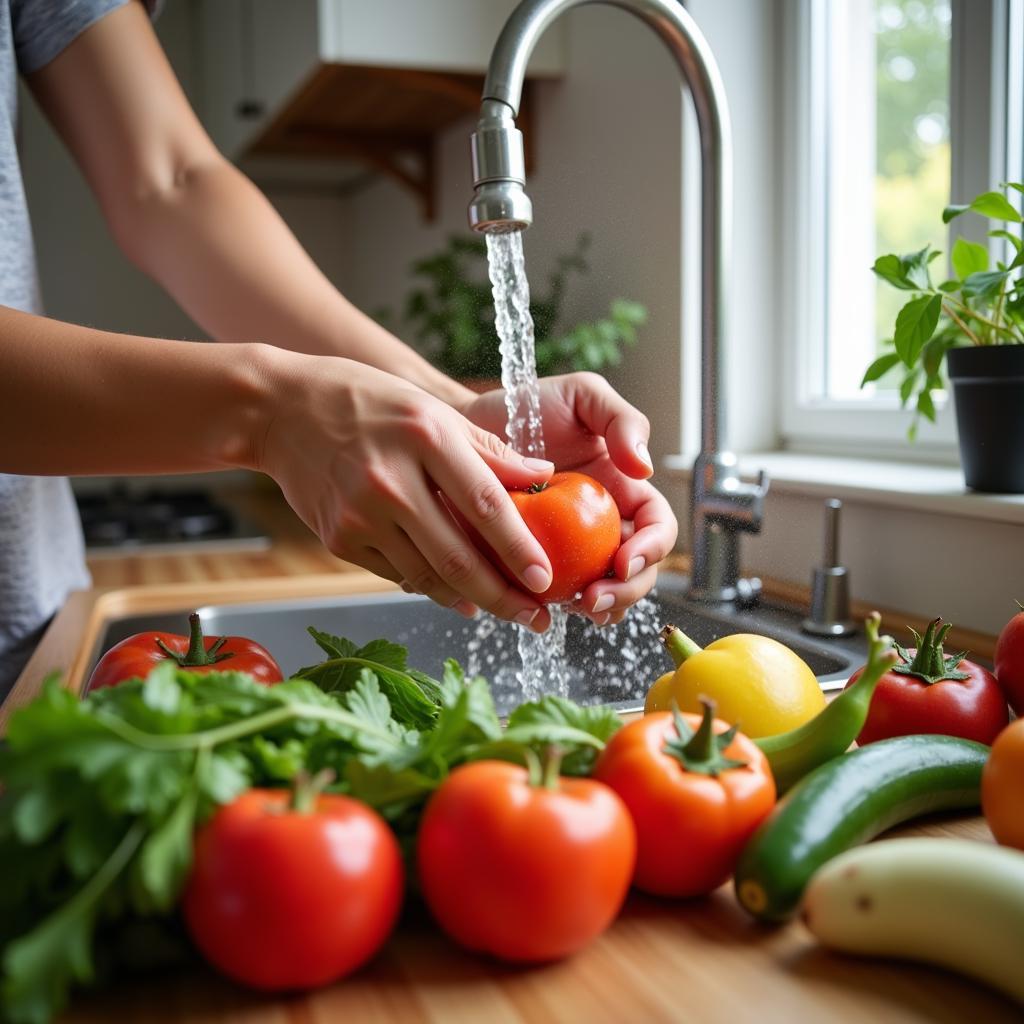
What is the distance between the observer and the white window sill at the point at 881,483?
3.43 feet

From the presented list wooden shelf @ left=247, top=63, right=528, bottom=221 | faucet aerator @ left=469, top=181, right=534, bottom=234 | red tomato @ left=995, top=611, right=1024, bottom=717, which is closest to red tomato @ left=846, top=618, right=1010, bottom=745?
red tomato @ left=995, top=611, right=1024, bottom=717

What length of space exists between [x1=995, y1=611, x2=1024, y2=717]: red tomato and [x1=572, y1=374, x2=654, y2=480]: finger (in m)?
0.30

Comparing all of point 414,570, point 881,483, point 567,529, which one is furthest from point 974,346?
point 414,570

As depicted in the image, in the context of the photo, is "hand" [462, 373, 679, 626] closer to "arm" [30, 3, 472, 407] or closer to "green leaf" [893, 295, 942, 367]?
"arm" [30, 3, 472, 407]

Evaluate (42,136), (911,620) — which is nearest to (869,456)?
(911,620)

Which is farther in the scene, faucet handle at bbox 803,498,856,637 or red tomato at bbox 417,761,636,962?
faucet handle at bbox 803,498,856,637

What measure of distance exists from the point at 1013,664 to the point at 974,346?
38 centimetres

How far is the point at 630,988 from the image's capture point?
1.53 ft

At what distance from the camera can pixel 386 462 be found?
0.69 m

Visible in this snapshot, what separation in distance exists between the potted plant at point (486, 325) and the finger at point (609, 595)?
0.42 metres

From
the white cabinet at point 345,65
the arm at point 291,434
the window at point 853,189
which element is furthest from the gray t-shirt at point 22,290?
the window at point 853,189

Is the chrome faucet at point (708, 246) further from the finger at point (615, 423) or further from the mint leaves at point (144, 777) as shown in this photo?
the mint leaves at point (144, 777)

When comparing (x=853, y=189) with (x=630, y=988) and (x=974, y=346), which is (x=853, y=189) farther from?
(x=630, y=988)

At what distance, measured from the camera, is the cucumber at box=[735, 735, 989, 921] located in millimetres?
506
